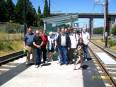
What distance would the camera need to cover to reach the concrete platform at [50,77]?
14812 mm

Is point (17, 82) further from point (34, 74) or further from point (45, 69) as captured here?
point (45, 69)

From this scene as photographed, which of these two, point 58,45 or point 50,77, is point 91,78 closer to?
point 50,77

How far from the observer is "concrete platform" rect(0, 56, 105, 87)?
48.6 ft

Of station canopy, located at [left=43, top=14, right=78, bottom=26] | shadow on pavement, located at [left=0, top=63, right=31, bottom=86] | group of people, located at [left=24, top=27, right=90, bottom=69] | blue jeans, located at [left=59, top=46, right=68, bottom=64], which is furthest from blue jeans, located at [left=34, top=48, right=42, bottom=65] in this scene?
station canopy, located at [left=43, top=14, right=78, bottom=26]

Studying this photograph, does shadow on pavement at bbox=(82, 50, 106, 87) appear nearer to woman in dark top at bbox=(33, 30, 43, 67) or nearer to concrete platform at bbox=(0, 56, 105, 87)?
concrete platform at bbox=(0, 56, 105, 87)

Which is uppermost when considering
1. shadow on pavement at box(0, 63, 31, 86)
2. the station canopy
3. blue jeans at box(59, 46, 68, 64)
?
the station canopy

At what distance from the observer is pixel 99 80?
1595cm

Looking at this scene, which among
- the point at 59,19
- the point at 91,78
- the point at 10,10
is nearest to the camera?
the point at 91,78

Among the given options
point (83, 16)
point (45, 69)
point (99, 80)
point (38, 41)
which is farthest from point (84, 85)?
point (83, 16)

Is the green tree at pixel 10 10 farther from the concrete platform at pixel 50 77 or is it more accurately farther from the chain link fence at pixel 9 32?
the concrete platform at pixel 50 77

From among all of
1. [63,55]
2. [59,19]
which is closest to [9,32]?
[59,19]

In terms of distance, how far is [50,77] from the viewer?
55.4ft

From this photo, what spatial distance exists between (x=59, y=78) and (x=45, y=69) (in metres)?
3.57

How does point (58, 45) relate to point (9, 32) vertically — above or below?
above
